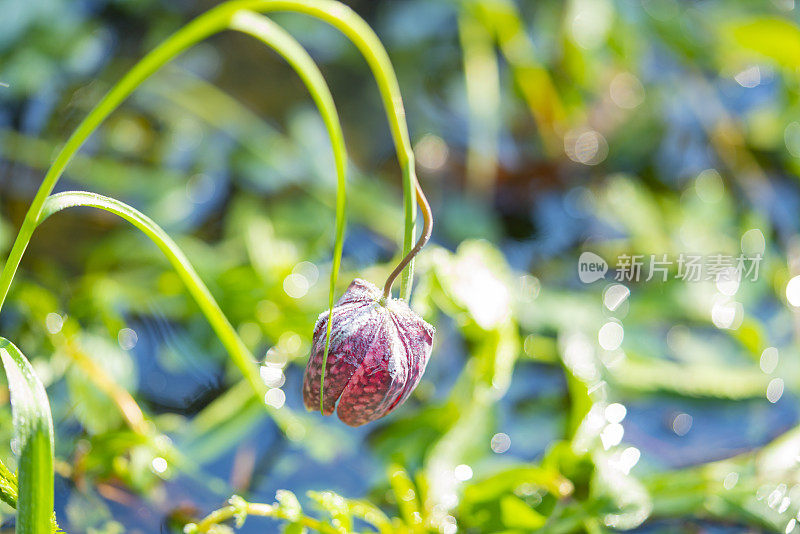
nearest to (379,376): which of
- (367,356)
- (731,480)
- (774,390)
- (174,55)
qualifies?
(367,356)

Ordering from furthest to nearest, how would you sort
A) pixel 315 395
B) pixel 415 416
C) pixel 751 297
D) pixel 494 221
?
pixel 494 221, pixel 751 297, pixel 415 416, pixel 315 395

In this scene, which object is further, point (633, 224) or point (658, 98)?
point (658, 98)

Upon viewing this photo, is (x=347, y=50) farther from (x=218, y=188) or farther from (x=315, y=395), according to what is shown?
(x=315, y=395)

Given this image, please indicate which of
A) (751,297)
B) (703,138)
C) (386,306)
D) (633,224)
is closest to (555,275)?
(633,224)

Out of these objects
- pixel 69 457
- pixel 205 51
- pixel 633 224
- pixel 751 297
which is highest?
pixel 205 51

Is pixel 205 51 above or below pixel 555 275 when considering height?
above

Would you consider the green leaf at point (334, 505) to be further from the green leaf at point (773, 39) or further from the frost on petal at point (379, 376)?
the green leaf at point (773, 39)

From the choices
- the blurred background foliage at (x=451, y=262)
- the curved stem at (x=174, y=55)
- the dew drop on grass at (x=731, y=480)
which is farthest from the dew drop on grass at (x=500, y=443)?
the curved stem at (x=174, y=55)
